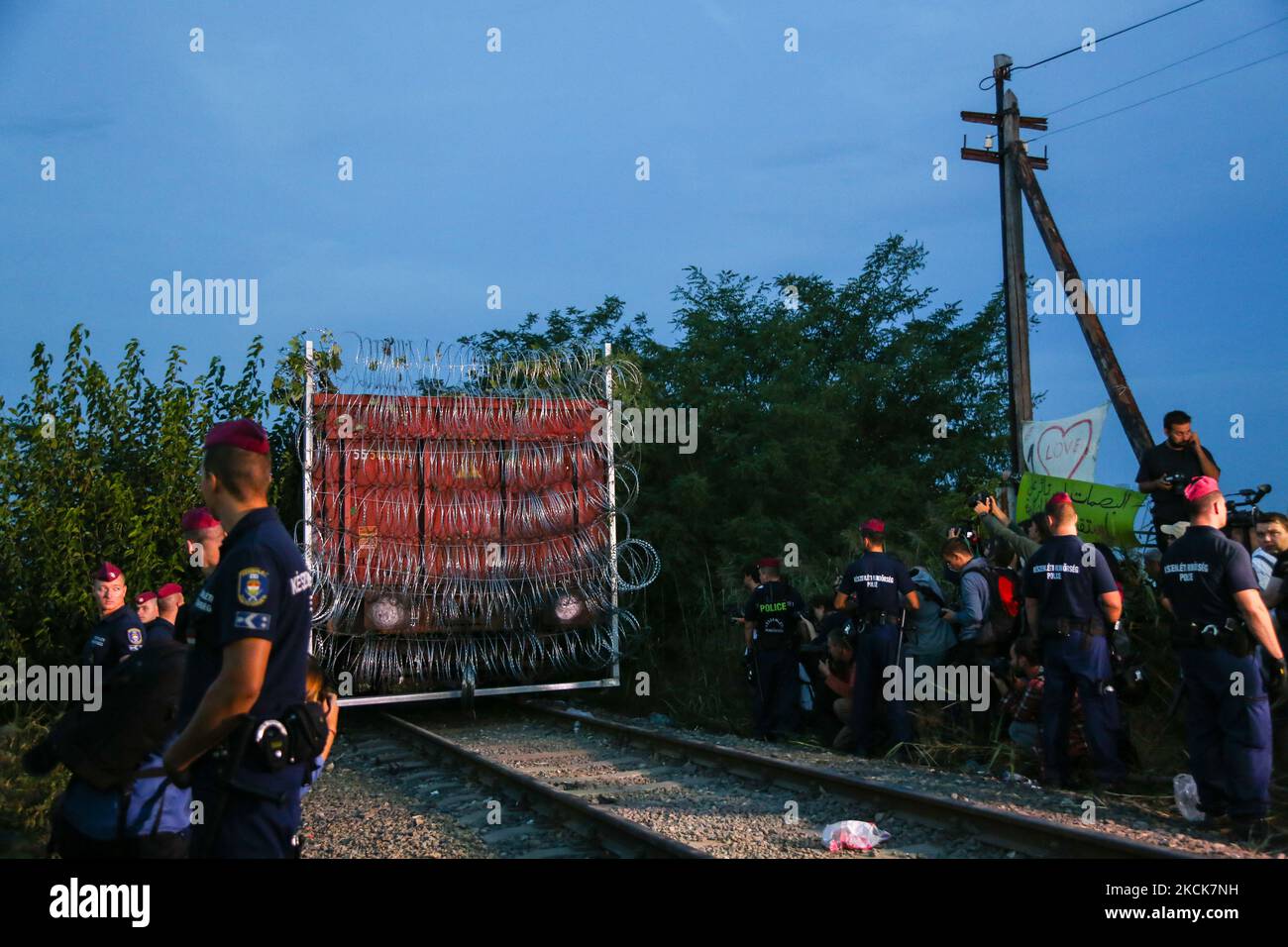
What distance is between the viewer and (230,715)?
3.36 meters

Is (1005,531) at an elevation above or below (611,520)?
below

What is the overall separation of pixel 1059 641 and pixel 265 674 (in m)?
6.52

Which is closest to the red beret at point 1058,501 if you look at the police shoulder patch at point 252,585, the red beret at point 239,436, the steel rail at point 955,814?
the steel rail at point 955,814

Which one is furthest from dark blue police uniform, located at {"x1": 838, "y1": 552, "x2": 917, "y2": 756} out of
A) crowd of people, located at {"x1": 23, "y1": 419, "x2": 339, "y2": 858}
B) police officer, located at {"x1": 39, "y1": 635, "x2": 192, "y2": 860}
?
police officer, located at {"x1": 39, "y1": 635, "x2": 192, "y2": 860}

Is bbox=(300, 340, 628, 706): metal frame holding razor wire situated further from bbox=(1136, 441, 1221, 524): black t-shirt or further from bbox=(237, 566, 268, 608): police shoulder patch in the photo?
bbox=(237, 566, 268, 608): police shoulder patch

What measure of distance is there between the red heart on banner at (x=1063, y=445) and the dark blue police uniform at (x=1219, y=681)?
561cm

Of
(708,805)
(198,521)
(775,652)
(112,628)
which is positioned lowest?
(708,805)

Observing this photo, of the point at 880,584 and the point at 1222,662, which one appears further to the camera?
the point at 880,584

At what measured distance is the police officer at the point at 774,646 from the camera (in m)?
12.0

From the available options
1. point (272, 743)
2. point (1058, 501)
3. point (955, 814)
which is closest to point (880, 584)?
point (1058, 501)

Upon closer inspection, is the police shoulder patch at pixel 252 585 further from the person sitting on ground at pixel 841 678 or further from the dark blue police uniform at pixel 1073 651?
the person sitting on ground at pixel 841 678

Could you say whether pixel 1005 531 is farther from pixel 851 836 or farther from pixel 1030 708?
pixel 851 836

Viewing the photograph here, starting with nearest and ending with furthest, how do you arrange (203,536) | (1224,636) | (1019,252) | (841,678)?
(203,536)
(1224,636)
(841,678)
(1019,252)
